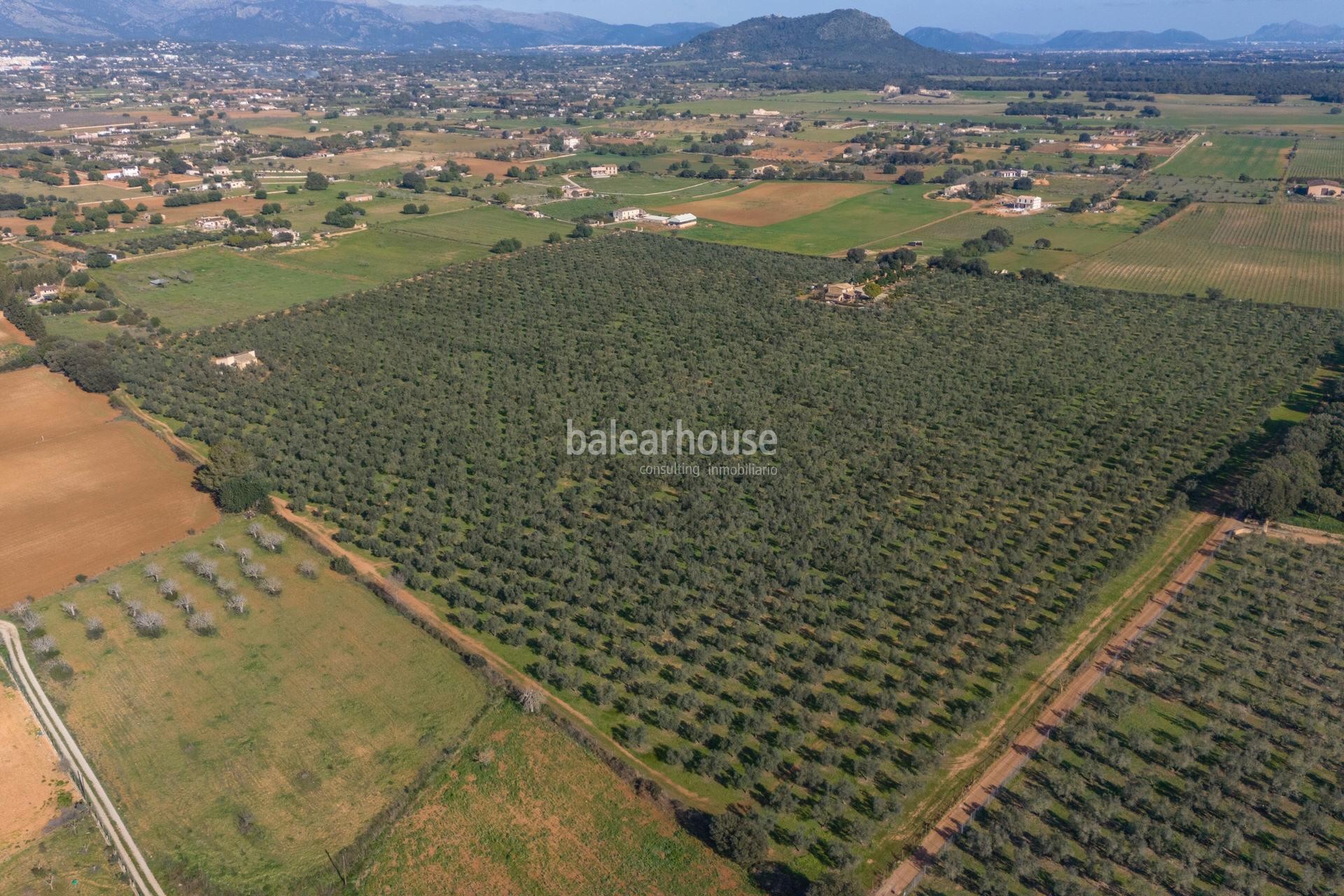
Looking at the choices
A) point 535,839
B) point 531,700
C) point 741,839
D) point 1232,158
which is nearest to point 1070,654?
point 741,839

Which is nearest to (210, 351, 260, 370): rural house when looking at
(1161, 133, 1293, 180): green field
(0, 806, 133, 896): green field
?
(0, 806, 133, 896): green field

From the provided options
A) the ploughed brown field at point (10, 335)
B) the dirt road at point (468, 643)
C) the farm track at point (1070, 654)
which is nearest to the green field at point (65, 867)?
the dirt road at point (468, 643)

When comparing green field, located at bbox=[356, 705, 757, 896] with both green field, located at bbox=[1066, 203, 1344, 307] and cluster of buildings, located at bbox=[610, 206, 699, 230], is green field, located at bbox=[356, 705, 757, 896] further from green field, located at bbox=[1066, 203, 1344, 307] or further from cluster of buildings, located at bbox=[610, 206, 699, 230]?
cluster of buildings, located at bbox=[610, 206, 699, 230]

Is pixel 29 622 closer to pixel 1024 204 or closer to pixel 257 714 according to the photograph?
pixel 257 714

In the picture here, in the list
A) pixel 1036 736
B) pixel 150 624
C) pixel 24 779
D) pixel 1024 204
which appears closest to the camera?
pixel 24 779

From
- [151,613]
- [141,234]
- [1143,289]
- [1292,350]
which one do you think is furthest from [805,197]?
[151,613]
